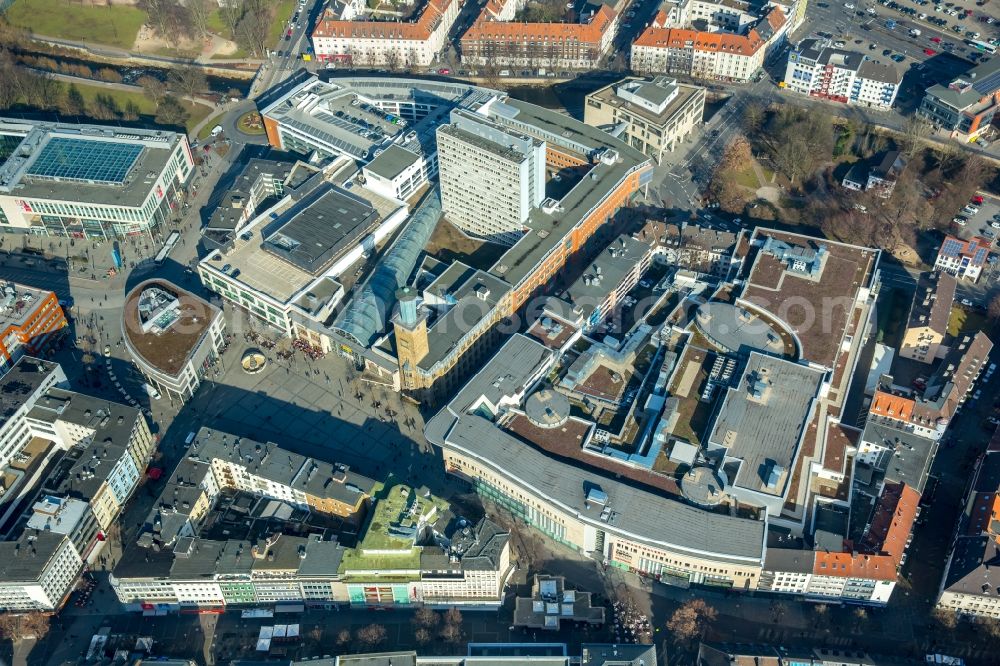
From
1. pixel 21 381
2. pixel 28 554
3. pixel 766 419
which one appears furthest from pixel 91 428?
pixel 766 419

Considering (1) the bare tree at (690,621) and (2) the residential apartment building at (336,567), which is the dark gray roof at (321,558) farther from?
(1) the bare tree at (690,621)

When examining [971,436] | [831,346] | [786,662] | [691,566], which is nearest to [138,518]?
[691,566]

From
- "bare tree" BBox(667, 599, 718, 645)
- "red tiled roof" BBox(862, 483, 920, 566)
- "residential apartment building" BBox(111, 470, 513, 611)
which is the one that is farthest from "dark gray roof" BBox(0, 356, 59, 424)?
"red tiled roof" BBox(862, 483, 920, 566)

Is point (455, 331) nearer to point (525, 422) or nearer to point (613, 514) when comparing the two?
point (525, 422)

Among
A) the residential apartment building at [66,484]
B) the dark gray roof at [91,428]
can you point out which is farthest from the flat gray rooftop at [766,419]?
the dark gray roof at [91,428]

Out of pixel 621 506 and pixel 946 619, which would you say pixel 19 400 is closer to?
pixel 621 506

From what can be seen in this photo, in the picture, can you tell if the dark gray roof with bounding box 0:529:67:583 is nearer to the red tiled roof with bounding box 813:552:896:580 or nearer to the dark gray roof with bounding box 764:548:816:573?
the dark gray roof with bounding box 764:548:816:573
